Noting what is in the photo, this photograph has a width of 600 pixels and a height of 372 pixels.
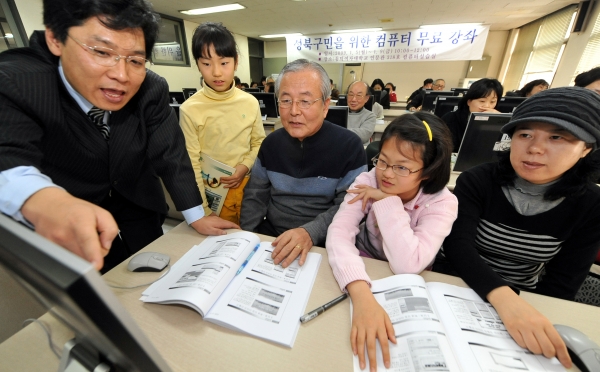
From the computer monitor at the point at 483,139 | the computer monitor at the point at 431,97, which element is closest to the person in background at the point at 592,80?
the computer monitor at the point at 483,139

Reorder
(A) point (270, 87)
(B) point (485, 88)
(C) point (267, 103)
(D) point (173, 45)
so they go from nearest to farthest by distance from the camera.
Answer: (B) point (485, 88)
(C) point (267, 103)
(A) point (270, 87)
(D) point (173, 45)

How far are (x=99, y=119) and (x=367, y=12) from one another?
6.88 m

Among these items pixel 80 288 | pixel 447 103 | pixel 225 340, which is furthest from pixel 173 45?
pixel 80 288

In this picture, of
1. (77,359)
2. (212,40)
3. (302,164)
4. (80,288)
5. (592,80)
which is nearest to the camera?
(80,288)

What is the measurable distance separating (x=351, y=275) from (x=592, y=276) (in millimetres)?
1108

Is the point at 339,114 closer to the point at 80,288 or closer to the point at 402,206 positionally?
the point at 402,206

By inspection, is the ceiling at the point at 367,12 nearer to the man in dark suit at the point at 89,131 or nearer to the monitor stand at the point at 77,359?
the man in dark suit at the point at 89,131

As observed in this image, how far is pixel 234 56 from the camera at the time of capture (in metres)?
1.57

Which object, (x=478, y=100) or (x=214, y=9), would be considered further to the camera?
(x=214, y=9)

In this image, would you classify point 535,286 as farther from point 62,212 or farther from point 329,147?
point 62,212

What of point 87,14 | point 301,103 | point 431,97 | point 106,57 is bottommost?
point 431,97

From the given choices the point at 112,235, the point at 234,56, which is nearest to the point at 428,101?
the point at 234,56

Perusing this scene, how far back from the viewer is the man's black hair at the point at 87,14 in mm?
711

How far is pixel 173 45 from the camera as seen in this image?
23.4 ft
